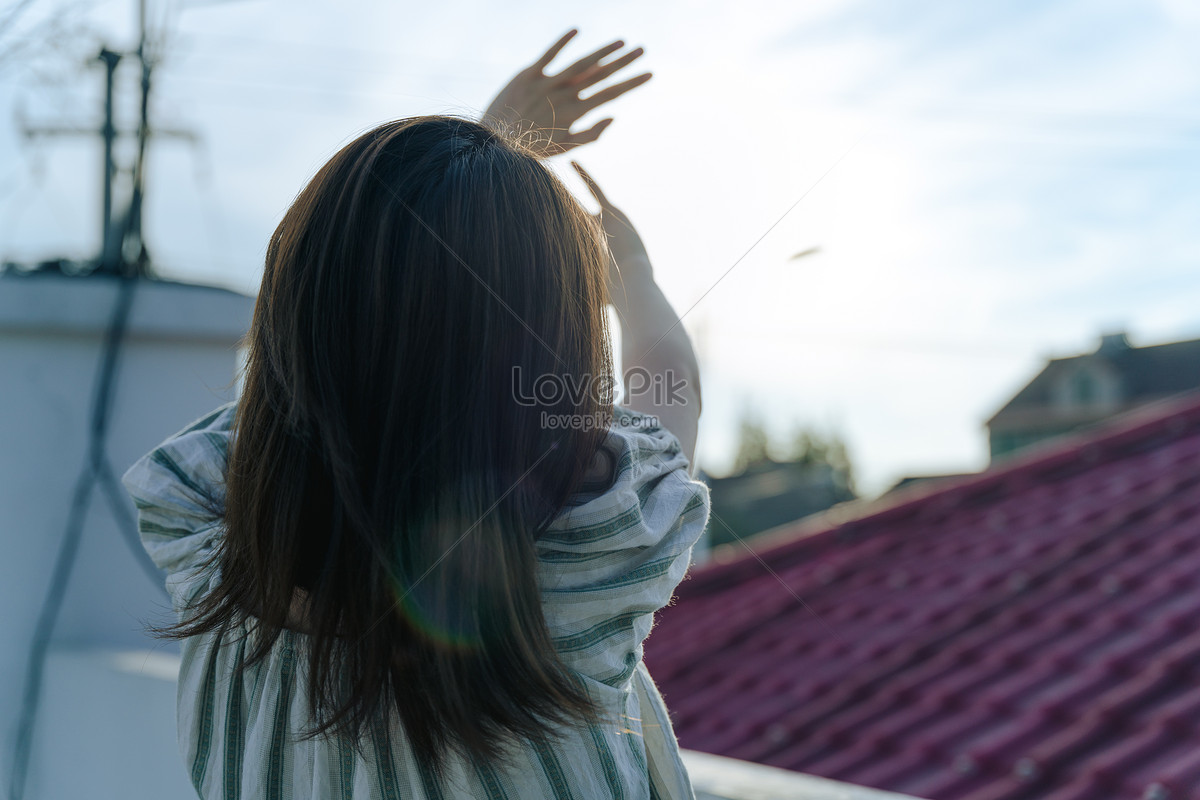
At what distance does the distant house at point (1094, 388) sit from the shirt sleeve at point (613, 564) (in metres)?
25.9

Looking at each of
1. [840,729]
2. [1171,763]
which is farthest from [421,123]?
[840,729]

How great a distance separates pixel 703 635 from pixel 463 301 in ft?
11.4

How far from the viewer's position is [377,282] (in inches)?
26.8

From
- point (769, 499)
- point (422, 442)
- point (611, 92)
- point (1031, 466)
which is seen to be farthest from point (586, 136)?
point (769, 499)

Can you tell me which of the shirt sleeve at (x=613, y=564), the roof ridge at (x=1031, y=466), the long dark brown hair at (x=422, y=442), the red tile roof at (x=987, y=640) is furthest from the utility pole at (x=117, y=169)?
the roof ridge at (x=1031, y=466)

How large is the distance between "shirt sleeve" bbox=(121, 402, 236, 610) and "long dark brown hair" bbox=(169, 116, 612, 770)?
0.14 m

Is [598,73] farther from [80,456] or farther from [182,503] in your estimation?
[80,456]

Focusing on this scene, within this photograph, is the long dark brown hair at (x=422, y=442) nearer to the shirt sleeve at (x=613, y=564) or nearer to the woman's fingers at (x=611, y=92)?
the shirt sleeve at (x=613, y=564)

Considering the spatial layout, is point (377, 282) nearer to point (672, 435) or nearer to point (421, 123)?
point (421, 123)

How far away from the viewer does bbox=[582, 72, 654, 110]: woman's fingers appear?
3.48 feet

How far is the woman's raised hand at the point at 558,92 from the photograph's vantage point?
3.47 feet

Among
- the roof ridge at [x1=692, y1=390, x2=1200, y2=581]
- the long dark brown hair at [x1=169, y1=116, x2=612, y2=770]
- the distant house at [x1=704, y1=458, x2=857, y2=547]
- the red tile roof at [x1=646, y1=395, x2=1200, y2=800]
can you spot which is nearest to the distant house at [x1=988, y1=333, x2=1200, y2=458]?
the distant house at [x1=704, y1=458, x2=857, y2=547]

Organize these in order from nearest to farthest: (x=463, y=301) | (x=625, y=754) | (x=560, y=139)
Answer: (x=463, y=301), (x=625, y=754), (x=560, y=139)

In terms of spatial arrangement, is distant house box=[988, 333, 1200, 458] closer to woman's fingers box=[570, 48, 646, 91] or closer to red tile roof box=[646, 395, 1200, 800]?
red tile roof box=[646, 395, 1200, 800]
